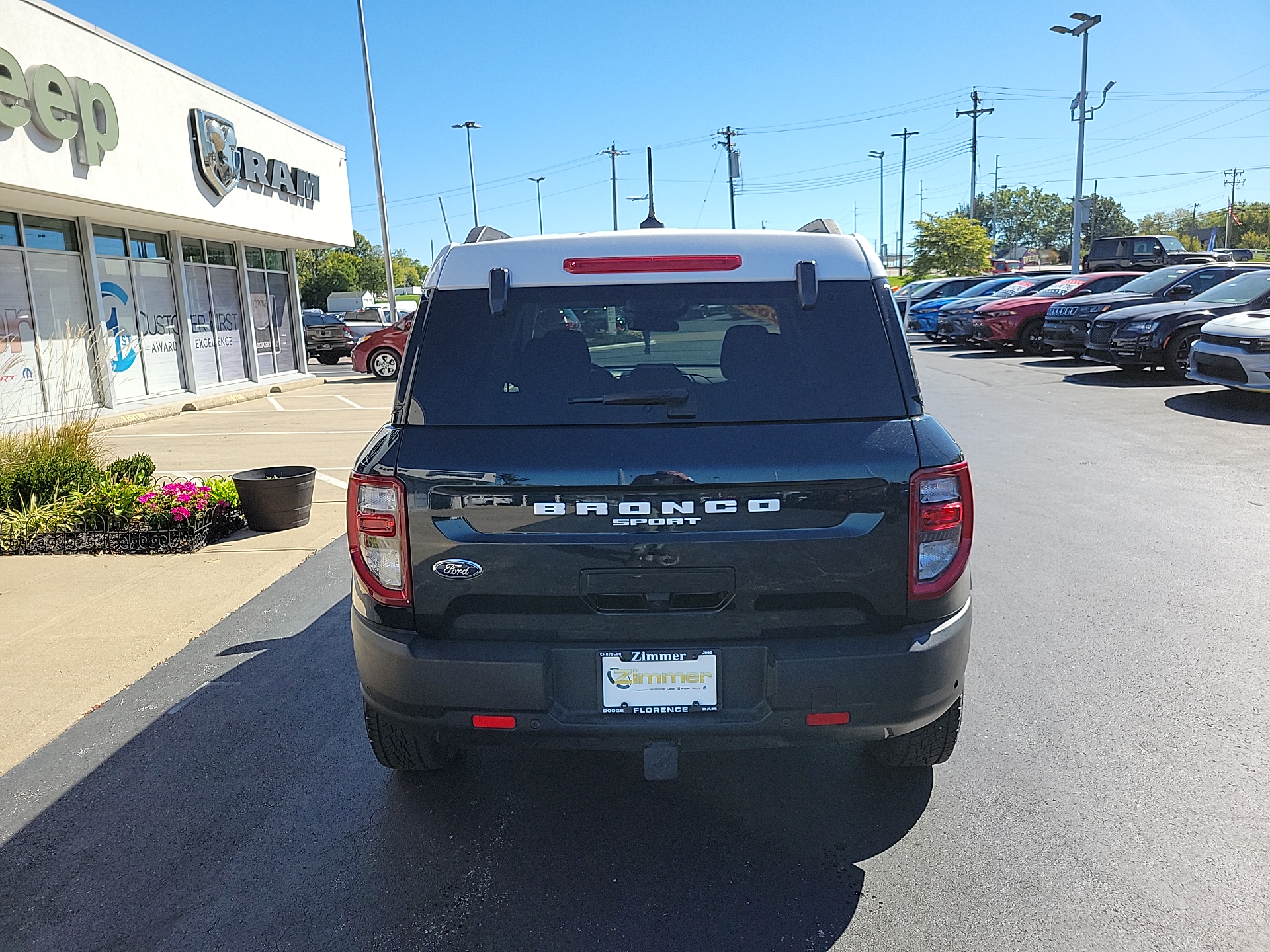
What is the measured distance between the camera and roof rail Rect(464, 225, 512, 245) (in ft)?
11.1

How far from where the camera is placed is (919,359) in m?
23.0

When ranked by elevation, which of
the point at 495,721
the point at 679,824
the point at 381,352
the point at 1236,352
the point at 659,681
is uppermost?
the point at 381,352

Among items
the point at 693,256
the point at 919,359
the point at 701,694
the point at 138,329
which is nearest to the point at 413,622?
the point at 701,694

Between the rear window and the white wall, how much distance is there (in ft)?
37.6

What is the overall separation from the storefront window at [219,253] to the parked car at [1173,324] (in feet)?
55.4

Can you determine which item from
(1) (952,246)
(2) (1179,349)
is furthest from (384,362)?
(1) (952,246)

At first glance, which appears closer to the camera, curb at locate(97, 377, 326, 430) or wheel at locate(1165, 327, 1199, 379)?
curb at locate(97, 377, 326, 430)

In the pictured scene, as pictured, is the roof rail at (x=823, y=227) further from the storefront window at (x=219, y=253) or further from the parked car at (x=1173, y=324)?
the storefront window at (x=219, y=253)

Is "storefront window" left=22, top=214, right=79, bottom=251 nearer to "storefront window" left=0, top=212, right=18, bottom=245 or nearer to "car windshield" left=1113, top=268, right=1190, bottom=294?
"storefront window" left=0, top=212, right=18, bottom=245

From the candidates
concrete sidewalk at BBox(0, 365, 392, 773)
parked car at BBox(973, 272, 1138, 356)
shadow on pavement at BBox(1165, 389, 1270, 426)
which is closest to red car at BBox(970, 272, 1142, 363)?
parked car at BBox(973, 272, 1138, 356)

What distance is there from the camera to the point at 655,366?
3.16 metres

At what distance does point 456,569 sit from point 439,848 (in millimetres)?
1034

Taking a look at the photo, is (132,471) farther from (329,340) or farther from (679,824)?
(329,340)

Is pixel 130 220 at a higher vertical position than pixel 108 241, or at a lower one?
higher
